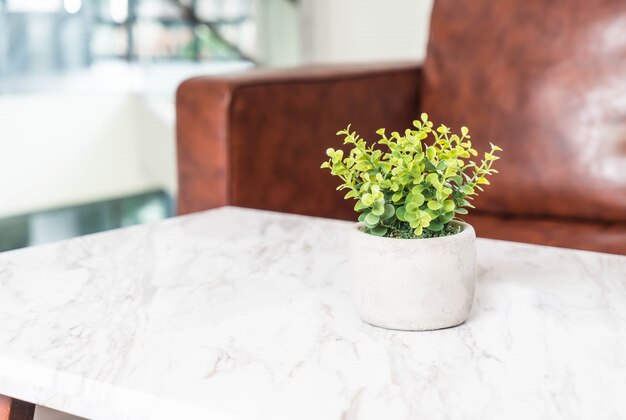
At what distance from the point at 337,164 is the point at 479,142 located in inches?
36.8

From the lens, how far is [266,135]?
1.41m

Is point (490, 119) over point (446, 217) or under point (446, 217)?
under

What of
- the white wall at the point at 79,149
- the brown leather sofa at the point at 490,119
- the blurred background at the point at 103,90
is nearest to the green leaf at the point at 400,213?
the brown leather sofa at the point at 490,119

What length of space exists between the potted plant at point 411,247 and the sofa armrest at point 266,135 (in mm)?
667

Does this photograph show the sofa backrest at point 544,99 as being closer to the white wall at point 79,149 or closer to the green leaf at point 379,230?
the green leaf at point 379,230

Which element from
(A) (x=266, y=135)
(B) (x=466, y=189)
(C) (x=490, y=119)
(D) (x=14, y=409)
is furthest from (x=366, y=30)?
(D) (x=14, y=409)

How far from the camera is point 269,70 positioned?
1.58 metres

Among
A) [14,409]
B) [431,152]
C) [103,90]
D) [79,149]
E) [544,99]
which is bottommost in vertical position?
[79,149]

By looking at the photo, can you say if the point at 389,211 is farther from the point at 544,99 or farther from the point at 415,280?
the point at 544,99

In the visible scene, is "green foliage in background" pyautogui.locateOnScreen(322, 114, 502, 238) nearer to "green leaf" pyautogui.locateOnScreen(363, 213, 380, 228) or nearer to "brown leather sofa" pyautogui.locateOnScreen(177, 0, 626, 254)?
"green leaf" pyautogui.locateOnScreen(363, 213, 380, 228)

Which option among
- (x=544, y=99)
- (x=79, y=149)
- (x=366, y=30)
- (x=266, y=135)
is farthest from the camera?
(x=79, y=149)

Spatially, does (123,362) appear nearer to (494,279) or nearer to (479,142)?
(494,279)

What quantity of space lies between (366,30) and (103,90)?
1.56 m

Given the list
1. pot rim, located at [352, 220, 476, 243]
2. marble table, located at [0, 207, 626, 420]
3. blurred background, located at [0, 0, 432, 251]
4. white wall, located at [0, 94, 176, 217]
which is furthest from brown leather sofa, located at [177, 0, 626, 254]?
white wall, located at [0, 94, 176, 217]
